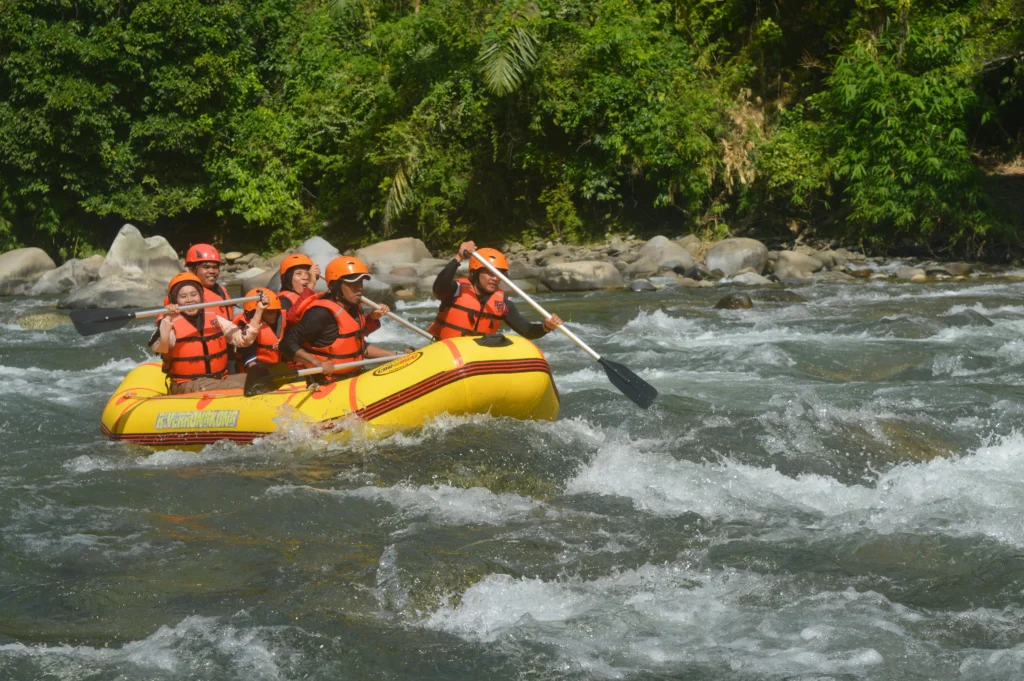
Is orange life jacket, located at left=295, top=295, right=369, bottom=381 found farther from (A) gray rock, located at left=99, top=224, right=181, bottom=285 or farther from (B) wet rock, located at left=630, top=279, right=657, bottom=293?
(A) gray rock, located at left=99, top=224, right=181, bottom=285

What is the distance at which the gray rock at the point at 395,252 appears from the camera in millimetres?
17188

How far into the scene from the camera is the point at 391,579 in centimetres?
442

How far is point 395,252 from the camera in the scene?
56.8 feet

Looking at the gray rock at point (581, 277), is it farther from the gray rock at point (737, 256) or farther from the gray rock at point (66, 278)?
the gray rock at point (66, 278)

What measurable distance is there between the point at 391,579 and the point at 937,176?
Answer: 1298 cm

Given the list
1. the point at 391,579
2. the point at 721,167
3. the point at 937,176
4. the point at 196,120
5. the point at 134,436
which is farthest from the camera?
the point at 196,120

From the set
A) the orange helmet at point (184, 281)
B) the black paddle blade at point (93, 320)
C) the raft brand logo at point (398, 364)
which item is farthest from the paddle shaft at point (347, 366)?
the black paddle blade at point (93, 320)

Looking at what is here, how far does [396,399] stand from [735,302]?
21.9 ft

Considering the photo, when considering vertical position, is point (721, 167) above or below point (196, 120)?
below

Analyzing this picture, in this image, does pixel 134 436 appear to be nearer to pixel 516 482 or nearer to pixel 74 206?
pixel 516 482

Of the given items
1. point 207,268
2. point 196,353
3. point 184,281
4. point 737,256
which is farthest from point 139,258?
point 184,281

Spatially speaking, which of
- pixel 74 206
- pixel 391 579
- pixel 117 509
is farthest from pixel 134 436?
pixel 74 206

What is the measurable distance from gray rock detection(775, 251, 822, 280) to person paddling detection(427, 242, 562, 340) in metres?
8.54

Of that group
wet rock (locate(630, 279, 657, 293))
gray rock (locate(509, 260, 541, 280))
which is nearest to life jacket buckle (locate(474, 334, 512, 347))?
wet rock (locate(630, 279, 657, 293))
